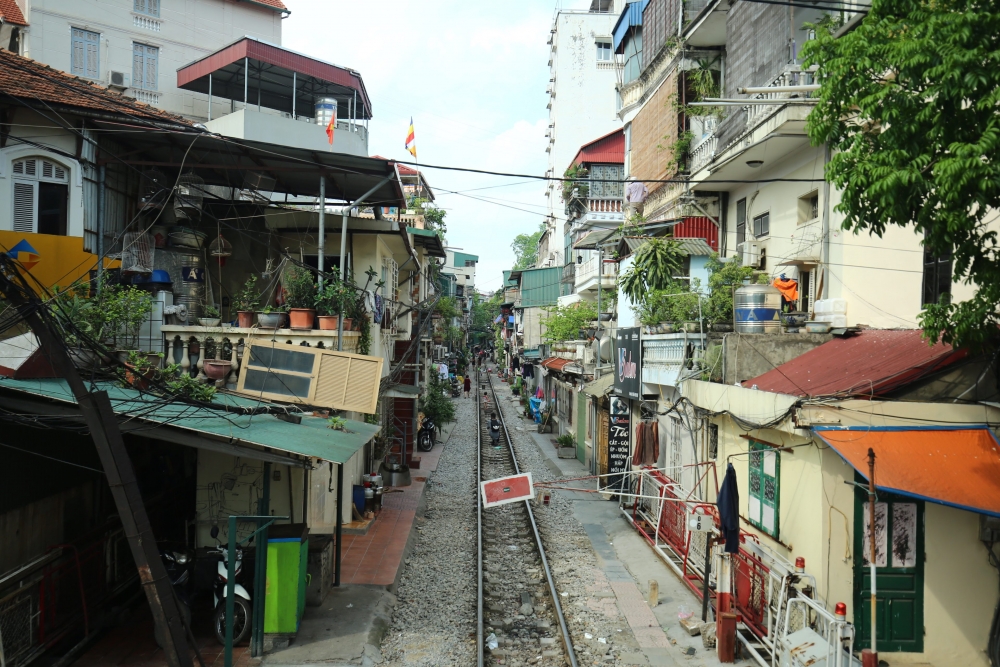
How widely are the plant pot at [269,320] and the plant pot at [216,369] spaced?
849 mm

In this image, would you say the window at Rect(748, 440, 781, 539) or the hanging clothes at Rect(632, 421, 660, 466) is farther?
the hanging clothes at Rect(632, 421, 660, 466)

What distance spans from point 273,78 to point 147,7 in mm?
8020

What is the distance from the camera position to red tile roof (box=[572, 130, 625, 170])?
34.9m

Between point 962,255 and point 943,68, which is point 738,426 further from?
point 943,68

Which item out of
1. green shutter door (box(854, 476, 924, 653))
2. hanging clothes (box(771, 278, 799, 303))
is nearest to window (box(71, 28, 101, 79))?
hanging clothes (box(771, 278, 799, 303))

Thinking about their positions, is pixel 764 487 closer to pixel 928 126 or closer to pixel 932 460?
pixel 932 460

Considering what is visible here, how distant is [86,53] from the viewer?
23469mm

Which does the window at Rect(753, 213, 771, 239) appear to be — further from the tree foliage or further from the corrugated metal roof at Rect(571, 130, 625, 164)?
the corrugated metal roof at Rect(571, 130, 625, 164)

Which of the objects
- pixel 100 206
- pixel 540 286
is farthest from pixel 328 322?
pixel 540 286

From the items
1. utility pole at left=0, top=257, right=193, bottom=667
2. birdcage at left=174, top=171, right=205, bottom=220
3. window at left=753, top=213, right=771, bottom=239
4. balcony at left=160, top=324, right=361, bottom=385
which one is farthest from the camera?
window at left=753, top=213, right=771, bottom=239

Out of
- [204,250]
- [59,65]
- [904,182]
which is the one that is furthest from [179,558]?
[59,65]

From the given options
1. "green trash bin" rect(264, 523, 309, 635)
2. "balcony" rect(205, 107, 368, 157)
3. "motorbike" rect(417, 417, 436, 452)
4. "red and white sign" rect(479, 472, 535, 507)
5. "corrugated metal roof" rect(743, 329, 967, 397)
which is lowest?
"motorbike" rect(417, 417, 436, 452)

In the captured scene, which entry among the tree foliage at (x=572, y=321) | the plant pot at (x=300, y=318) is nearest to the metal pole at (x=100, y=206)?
the plant pot at (x=300, y=318)

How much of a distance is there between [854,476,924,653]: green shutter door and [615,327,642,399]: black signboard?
7362mm
